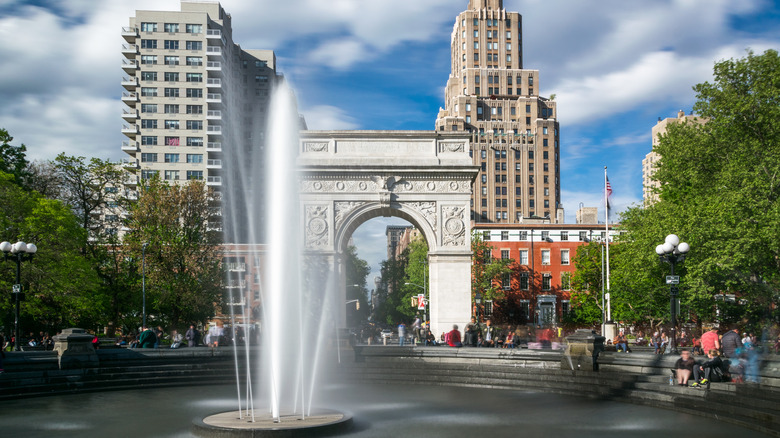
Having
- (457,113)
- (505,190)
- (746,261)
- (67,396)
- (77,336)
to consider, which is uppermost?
(457,113)

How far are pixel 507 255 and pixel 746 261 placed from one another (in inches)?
1705

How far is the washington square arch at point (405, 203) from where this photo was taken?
34.3m

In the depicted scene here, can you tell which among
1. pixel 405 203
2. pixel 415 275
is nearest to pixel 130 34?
pixel 415 275

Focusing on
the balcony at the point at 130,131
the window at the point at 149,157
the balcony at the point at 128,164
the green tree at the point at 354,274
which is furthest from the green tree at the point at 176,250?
the green tree at the point at 354,274

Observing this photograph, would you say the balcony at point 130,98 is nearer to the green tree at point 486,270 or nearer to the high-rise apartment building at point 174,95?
the high-rise apartment building at point 174,95

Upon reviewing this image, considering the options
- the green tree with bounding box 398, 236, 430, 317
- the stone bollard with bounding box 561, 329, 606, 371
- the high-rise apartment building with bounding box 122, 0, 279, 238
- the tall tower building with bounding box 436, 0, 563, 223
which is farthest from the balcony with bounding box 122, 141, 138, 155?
the stone bollard with bounding box 561, 329, 606, 371

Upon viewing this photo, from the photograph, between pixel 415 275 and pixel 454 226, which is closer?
pixel 454 226

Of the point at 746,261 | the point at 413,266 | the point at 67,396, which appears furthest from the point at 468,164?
the point at 413,266

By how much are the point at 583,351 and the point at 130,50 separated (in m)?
70.1

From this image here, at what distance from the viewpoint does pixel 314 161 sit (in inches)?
1374

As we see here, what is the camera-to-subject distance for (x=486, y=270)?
64938 mm

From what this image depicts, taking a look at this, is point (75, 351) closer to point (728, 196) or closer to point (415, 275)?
point (728, 196)

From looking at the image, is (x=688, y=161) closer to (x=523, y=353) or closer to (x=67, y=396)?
(x=523, y=353)

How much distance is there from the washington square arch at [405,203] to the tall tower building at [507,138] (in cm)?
6447
